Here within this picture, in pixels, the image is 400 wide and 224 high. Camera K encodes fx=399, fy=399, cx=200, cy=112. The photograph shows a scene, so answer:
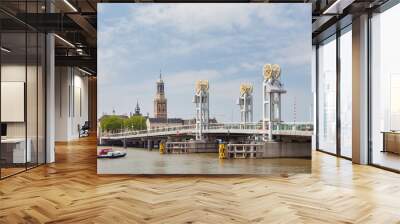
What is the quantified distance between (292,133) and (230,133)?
103cm

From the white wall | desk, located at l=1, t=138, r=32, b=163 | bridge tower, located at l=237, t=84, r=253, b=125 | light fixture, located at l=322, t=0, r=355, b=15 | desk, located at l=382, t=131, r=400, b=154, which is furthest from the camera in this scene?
the white wall

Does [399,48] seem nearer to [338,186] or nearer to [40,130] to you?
[338,186]

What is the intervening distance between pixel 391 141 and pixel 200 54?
3909mm

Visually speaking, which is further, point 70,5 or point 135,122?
point 70,5

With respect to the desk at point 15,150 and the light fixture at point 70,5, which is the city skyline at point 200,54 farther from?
the desk at point 15,150

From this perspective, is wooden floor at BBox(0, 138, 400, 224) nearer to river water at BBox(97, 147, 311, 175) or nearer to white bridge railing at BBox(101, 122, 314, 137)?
river water at BBox(97, 147, 311, 175)

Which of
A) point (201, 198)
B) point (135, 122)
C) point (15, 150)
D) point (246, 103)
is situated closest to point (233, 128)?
point (246, 103)

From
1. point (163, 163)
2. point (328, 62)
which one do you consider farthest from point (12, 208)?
point (328, 62)

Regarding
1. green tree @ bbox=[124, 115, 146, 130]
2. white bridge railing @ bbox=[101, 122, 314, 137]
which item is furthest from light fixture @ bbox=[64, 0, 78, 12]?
white bridge railing @ bbox=[101, 122, 314, 137]

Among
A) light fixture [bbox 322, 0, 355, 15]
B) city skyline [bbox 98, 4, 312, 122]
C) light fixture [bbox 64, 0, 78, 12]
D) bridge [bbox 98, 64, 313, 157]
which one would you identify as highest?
light fixture [bbox 64, 0, 78, 12]

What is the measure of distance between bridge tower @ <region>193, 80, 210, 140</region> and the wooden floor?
82cm

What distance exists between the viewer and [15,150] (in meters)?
6.89

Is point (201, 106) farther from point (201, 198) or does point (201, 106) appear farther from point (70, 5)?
point (70, 5)

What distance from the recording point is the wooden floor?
4.11m
